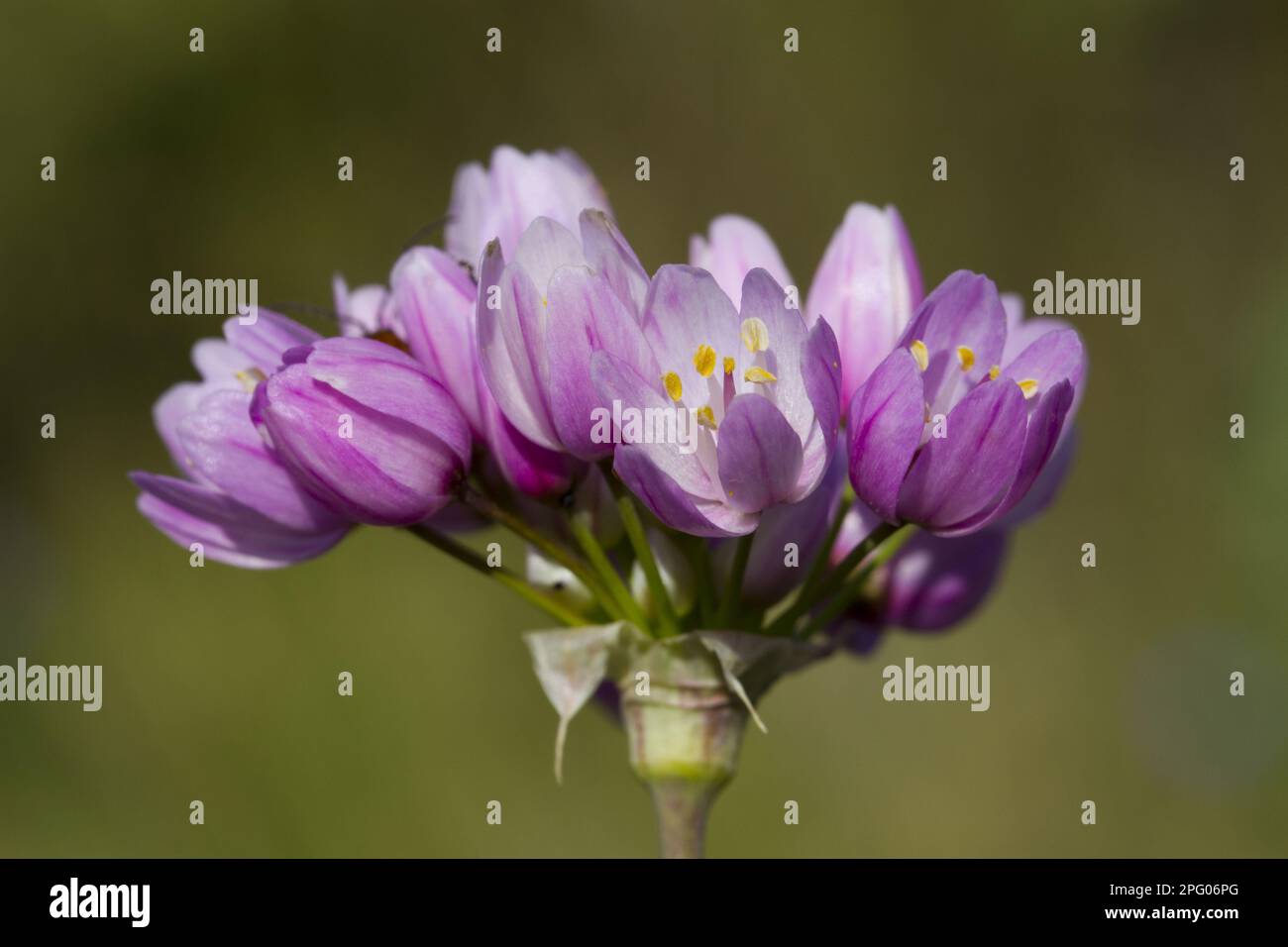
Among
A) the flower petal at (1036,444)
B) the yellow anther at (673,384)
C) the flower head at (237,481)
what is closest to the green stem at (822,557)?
the flower petal at (1036,444)

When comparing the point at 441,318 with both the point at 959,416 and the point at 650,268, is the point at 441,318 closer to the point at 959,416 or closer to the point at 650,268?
the point at 959,416

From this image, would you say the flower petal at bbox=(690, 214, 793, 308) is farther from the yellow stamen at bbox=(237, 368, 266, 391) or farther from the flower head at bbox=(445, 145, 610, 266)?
the yellow stamen at bbox=(237, 368, 266, 391)

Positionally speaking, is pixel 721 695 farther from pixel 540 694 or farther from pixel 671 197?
pixel 671 197

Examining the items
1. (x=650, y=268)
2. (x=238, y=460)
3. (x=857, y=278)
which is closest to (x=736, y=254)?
(x=857, y=278)

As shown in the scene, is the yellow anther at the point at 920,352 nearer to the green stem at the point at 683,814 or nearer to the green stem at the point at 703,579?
the green stem at the point at 703,579

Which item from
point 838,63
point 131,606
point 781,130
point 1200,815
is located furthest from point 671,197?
point 1200,815
